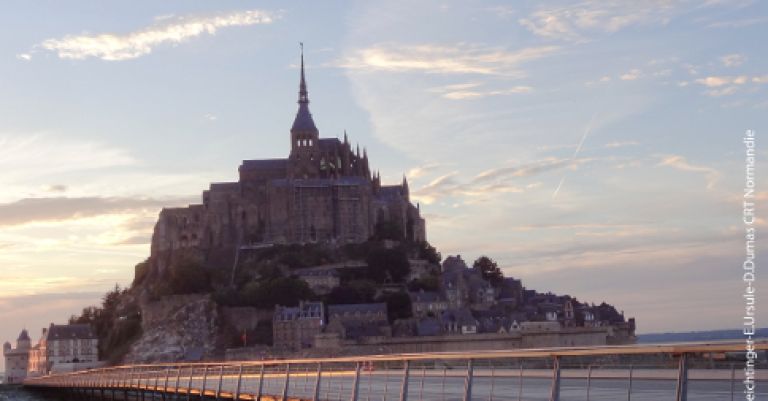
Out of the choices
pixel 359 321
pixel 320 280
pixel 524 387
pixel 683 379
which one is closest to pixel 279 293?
pixel 320 280

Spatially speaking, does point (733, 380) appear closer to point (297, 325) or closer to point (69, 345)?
point (297, 325)

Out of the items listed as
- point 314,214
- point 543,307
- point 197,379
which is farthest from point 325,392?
point 314,214

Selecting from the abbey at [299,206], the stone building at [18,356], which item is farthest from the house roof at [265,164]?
the stone building at [18,356]

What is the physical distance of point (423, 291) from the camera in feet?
367

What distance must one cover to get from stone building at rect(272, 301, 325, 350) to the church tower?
19.8 m

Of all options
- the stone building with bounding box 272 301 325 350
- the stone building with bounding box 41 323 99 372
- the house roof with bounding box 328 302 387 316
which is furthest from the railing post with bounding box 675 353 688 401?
the stone building with bounding box 41 323 99 372

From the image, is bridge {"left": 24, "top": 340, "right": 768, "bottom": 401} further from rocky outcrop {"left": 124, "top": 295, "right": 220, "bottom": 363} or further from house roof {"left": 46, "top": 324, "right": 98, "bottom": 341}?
house roof {"left": 46, "top": 324, "right": 98, "bottom": 341}

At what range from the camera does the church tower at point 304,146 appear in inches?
4860

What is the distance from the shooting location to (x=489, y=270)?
12562cm

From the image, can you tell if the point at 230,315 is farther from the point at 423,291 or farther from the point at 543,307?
the point at 543,307

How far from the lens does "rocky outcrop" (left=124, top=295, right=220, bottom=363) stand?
358 ft

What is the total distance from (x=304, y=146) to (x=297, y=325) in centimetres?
2572

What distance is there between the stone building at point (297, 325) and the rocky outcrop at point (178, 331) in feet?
20.0

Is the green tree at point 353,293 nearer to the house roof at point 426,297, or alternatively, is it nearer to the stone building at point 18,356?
the house roof at point 426,297
